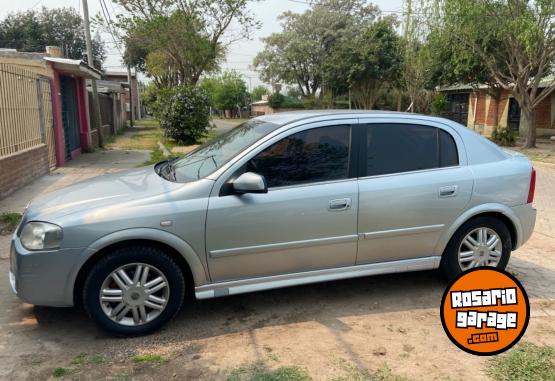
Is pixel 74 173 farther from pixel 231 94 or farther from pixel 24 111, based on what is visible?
pixel 231 94

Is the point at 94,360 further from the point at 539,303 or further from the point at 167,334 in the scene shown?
the point at 539,303

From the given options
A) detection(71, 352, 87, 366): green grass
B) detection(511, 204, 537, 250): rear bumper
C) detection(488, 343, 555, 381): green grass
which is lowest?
detection(71, 352, 87, 366): green grass

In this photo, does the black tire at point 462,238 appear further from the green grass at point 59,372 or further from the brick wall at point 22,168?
the brick wall at point 22,168

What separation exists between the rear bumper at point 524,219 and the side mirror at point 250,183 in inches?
95.3

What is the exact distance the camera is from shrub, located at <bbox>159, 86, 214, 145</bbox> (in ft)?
58.5

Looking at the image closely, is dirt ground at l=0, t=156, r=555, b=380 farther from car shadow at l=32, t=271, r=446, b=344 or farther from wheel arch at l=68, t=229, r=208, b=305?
wheel arch at l=68, t=229, r=208, b=305

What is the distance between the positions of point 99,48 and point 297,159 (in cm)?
5216

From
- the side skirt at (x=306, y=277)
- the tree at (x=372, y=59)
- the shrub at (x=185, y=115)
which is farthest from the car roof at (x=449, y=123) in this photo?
the tree at (x=372, y=59)

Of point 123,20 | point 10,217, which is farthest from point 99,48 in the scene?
point 10,217

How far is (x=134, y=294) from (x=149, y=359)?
1.62 ft

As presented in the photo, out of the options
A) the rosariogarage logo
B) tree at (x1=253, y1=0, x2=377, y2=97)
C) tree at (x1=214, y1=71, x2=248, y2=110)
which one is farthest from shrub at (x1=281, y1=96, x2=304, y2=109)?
the rosariogarage logo

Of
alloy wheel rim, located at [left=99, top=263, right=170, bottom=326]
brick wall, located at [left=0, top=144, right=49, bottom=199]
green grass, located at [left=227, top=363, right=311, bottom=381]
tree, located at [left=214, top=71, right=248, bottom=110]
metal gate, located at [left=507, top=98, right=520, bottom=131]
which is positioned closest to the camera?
green grass, located at [left=227, top=363, right=311, bottom=381]

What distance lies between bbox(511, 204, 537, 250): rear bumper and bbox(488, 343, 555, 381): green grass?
131 cm

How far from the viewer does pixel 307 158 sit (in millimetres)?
3844
